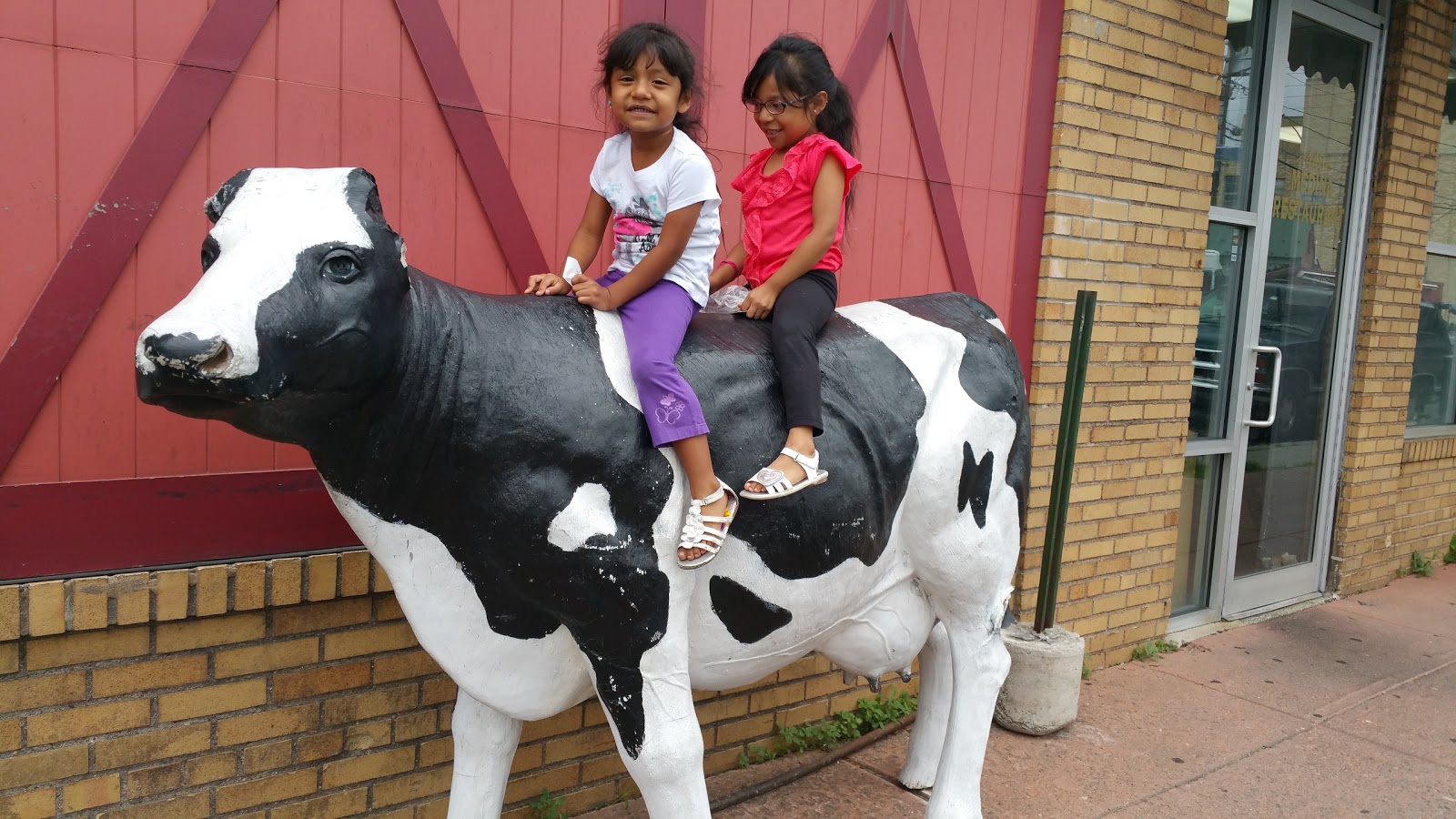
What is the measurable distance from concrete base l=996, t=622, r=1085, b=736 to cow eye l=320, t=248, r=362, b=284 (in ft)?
10.3

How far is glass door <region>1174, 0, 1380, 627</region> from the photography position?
5.36 m

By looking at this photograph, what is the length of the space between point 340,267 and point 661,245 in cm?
71

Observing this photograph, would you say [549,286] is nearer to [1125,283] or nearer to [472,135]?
[472,135]

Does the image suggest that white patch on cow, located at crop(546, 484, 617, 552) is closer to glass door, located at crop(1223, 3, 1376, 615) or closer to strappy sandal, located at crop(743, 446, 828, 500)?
strappy sandal, located at crop(743, 446, 828, 500)

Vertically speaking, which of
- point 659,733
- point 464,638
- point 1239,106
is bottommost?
point 659,733

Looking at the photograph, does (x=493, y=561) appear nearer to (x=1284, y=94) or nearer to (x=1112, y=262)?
(x=1112, y=262)

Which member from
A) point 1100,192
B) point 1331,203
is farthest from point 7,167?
point 1331,203

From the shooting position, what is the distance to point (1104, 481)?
188 inches

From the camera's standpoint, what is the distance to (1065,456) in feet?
13.3

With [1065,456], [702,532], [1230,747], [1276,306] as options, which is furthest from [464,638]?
[1276,306]

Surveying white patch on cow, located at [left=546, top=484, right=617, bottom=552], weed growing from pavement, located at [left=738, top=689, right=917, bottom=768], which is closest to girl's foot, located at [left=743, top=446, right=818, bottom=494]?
white patch on cow, located at [left=546, top=484, right=617, bottom=552]

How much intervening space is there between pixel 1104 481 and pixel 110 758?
393cm

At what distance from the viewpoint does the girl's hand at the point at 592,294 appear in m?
2.19

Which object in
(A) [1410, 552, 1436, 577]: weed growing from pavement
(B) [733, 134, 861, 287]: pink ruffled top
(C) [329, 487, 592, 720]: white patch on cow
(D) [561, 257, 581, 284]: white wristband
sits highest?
(B) [733, 134, 861, 287]: pink ruffled top
